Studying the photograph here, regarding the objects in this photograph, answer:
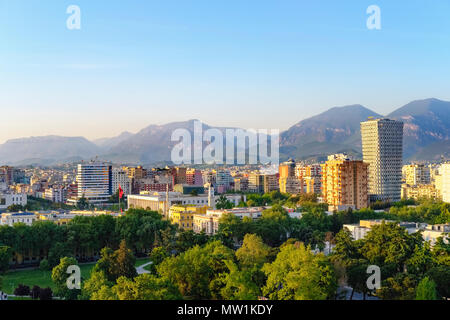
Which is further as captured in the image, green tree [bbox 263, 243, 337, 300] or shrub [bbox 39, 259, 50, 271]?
shrub [bbox 39, 259, 50, 271]

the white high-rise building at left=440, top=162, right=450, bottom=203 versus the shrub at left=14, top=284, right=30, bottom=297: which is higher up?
the white high-rise building at left=440, top=162, right=450, bottom=203

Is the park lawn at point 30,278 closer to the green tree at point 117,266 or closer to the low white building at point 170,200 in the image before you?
the green tree at point 117,266

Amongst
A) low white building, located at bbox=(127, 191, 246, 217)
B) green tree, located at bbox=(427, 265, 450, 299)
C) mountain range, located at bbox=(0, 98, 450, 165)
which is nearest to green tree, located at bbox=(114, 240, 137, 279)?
green tree, located at bbox=(427, 265, 450, 299)

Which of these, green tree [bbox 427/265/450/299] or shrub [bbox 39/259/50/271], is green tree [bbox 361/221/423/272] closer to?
green tree [bbox 427/265/450/299]

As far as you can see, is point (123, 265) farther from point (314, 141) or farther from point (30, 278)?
point (314, 141)

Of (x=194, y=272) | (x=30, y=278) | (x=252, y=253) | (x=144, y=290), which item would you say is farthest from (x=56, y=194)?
(x=144, y=290)

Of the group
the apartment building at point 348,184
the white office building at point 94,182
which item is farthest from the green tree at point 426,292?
the white office building at point 94,182

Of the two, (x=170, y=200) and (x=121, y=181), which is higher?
(x=121, y=181)
